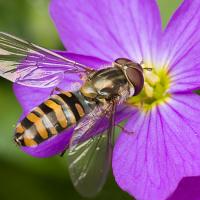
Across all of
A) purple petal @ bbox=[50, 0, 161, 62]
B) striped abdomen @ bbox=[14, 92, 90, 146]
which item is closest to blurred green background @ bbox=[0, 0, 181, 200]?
purple petal @ bbox=[50, 0, 161, 62]

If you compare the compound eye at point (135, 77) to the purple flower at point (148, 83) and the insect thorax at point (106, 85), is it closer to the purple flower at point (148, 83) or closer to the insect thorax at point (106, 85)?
the insect thorax at point (106, 85)

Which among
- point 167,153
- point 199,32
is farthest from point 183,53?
point 167,153

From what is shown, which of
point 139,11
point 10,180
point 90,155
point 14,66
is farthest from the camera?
point 10,180

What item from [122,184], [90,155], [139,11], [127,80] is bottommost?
[122,184]

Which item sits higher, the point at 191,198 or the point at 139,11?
the point at 139,11

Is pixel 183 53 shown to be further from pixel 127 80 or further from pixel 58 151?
pixel 58 151

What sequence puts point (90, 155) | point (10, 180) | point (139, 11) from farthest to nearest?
point (10, 180), point (139, 11), point (90, 155)

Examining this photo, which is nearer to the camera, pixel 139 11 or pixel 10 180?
pixel 139 11

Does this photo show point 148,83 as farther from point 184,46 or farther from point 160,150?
point 160,150

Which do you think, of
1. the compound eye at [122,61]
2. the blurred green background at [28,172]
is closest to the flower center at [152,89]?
the compound eye at [122,61]
